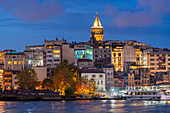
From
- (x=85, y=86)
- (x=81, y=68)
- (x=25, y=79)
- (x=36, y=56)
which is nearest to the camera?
(x=85, y=86)

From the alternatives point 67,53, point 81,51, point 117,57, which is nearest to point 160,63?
point 117,57

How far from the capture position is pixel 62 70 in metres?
106

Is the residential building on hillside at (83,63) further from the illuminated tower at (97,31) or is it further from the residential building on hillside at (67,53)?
the illuminated tower at (97,31)

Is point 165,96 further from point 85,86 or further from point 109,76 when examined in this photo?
point 109,76

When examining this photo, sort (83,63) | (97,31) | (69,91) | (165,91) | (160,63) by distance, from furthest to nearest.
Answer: (97,31)
(160,63)
(83,63)
(165,91)
(69,91)

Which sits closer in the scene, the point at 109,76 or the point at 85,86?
the point at 85,86

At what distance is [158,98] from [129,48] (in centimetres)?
4447

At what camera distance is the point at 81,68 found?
12456 centimetres

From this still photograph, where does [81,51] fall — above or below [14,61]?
above

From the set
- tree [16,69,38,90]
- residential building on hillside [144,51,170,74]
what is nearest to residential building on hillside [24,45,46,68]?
tree [16,69,38,90]

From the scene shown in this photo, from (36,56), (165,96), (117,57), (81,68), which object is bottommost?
(165,96)

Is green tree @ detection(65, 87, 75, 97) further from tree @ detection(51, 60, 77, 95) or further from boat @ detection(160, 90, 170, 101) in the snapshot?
boat @ detection(160, 90, 170, 101)

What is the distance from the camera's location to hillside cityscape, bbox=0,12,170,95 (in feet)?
355

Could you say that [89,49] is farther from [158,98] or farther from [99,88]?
[158,98]
